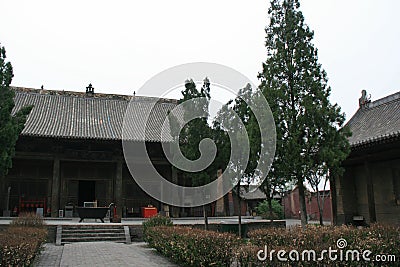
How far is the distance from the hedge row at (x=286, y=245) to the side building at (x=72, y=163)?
485 inches

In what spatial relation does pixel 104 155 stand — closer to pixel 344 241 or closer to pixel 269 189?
pixel 269 189

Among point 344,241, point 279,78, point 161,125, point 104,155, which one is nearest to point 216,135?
point 279,78

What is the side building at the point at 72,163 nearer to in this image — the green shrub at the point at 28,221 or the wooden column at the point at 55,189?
the wooden column at the point at 55,189

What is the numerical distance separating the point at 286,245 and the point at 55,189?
15069 mm

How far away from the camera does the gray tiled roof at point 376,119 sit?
51.2 ft

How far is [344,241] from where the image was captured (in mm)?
5668

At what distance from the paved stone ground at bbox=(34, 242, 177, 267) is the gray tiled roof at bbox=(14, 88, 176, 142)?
8.89 m

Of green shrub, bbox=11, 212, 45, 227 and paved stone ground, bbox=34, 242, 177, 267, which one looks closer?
paved stone ground, bbox=34, 242, 177, 267

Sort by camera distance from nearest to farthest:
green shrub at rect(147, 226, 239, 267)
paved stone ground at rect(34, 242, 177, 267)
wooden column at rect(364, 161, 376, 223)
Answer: green shrub at rect(147, 226, 239, 267) < paved stone ground at rect(34, 242, 177, 267) < wooden column at rect(364, 161, 376, 223)

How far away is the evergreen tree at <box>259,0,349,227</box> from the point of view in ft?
30.9

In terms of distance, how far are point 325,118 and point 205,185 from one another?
162 inches

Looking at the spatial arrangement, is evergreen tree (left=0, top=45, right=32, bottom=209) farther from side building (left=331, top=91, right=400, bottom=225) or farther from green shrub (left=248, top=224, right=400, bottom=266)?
side building (left=331, top=91, right=400, bottom=225)

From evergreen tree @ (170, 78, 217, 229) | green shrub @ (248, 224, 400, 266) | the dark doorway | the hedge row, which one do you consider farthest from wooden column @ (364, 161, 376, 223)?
the dark doorway

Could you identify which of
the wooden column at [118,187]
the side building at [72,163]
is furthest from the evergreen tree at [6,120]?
the wooden column at [118,187]
